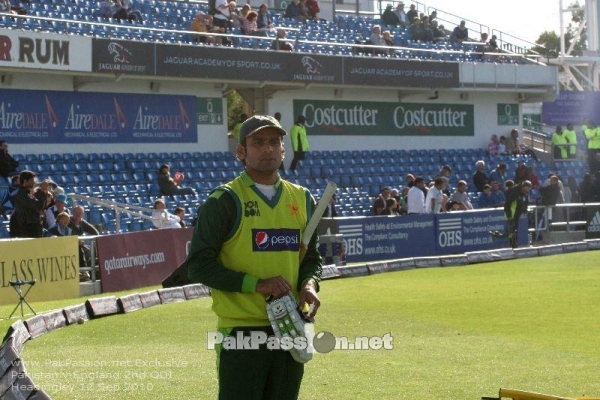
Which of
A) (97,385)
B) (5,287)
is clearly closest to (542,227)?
(5,287)

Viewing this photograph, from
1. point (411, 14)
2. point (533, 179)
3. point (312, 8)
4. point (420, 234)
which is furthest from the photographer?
point (411, 14)

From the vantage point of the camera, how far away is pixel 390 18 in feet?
141

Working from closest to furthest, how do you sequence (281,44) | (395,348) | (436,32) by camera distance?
(395,348) < (281,44) < (436,32)

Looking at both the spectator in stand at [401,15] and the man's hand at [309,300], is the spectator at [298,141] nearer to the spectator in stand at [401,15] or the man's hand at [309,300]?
the spectator in stand at [401,15]

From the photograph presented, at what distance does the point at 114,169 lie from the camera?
30.4 m

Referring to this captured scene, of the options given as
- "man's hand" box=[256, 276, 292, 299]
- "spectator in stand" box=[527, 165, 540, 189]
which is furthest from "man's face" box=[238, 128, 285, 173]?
"spectator in stand" box=[527, 165, 540, 189]

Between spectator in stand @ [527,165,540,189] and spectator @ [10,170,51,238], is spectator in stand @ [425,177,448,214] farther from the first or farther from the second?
spectator @ [10,170,51,238]

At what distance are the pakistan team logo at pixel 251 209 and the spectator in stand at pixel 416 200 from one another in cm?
2325

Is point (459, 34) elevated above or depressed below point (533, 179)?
above

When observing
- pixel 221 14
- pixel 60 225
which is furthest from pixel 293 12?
pixel 60 225

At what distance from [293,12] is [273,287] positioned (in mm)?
34441

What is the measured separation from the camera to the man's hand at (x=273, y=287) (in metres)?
5.51

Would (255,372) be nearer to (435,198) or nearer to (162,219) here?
(162,219)

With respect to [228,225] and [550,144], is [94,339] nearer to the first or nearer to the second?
[228,225]
